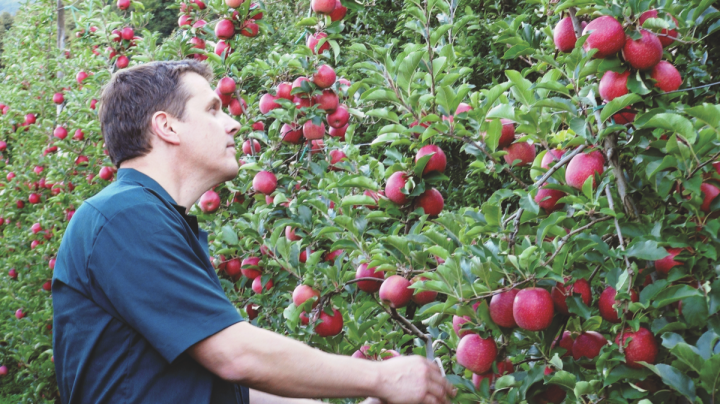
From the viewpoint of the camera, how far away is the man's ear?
1466mm

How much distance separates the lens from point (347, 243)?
5.74 feet

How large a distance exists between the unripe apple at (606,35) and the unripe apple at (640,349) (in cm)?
62

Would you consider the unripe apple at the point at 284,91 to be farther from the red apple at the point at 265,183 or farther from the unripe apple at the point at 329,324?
the unripe apple at the point at 329,324

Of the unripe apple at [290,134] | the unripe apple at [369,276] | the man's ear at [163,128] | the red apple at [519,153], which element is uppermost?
the man's ear at [163,128]

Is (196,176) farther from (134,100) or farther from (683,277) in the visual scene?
(683,277)

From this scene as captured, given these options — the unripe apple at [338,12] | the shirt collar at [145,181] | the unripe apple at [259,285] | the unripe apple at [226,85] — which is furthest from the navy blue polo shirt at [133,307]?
the unripe apple at [226,85]

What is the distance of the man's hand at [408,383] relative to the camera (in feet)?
3.73

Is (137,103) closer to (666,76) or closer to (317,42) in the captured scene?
(317,42)

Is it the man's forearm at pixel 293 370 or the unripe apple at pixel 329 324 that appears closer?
the man's forearm at pixel 293 370

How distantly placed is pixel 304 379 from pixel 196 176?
648 mm

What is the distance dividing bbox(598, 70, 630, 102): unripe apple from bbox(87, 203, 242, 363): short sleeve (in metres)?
0.94

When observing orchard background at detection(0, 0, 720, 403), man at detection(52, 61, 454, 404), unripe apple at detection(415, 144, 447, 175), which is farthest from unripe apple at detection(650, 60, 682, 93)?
man at detection(52, 61, 454, 404)

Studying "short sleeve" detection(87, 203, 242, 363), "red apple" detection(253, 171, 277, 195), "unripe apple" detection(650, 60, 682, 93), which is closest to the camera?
"short sleeve" detection(87, 203, 242, 363)

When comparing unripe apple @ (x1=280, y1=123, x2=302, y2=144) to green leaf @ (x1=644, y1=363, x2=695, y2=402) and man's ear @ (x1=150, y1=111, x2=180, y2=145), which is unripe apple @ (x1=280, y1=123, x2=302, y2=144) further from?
green leaf @ (x1=644, y1=363, x2=695, y2=402)
